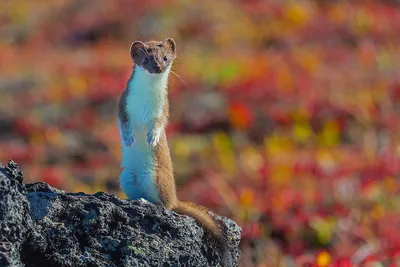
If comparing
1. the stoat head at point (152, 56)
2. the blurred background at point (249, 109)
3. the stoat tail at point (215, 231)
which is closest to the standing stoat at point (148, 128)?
the stoat head at point (152, 56)

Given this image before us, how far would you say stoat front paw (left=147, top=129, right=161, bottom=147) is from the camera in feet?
→ 17.4

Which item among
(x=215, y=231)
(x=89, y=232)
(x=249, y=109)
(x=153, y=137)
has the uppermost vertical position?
(x=249, y=109)

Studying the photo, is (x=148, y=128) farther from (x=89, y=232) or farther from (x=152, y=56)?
(x=89, y=232)

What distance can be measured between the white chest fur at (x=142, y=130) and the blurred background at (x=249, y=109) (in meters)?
0.89

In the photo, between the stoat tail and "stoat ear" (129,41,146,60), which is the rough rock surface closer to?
the stoat tail

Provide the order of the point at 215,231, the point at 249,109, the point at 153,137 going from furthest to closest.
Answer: the point at 249,109 → the point at 153,137 → the point at 215,231

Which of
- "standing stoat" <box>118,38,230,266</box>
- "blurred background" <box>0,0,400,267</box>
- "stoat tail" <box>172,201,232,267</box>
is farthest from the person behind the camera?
"blurred background" <box>0,0,400,267</box>

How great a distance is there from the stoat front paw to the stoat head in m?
0.35

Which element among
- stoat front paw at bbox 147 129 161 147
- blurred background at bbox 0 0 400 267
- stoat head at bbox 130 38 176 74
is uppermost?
blurred background at bbox 0 0 400 267

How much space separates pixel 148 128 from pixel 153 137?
103 millimetres

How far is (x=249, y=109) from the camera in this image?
52.7 feet

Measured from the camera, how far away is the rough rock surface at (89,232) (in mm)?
3807

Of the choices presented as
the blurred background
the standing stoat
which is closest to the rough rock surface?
the standing stoat

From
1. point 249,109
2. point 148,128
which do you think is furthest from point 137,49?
point 249,109
